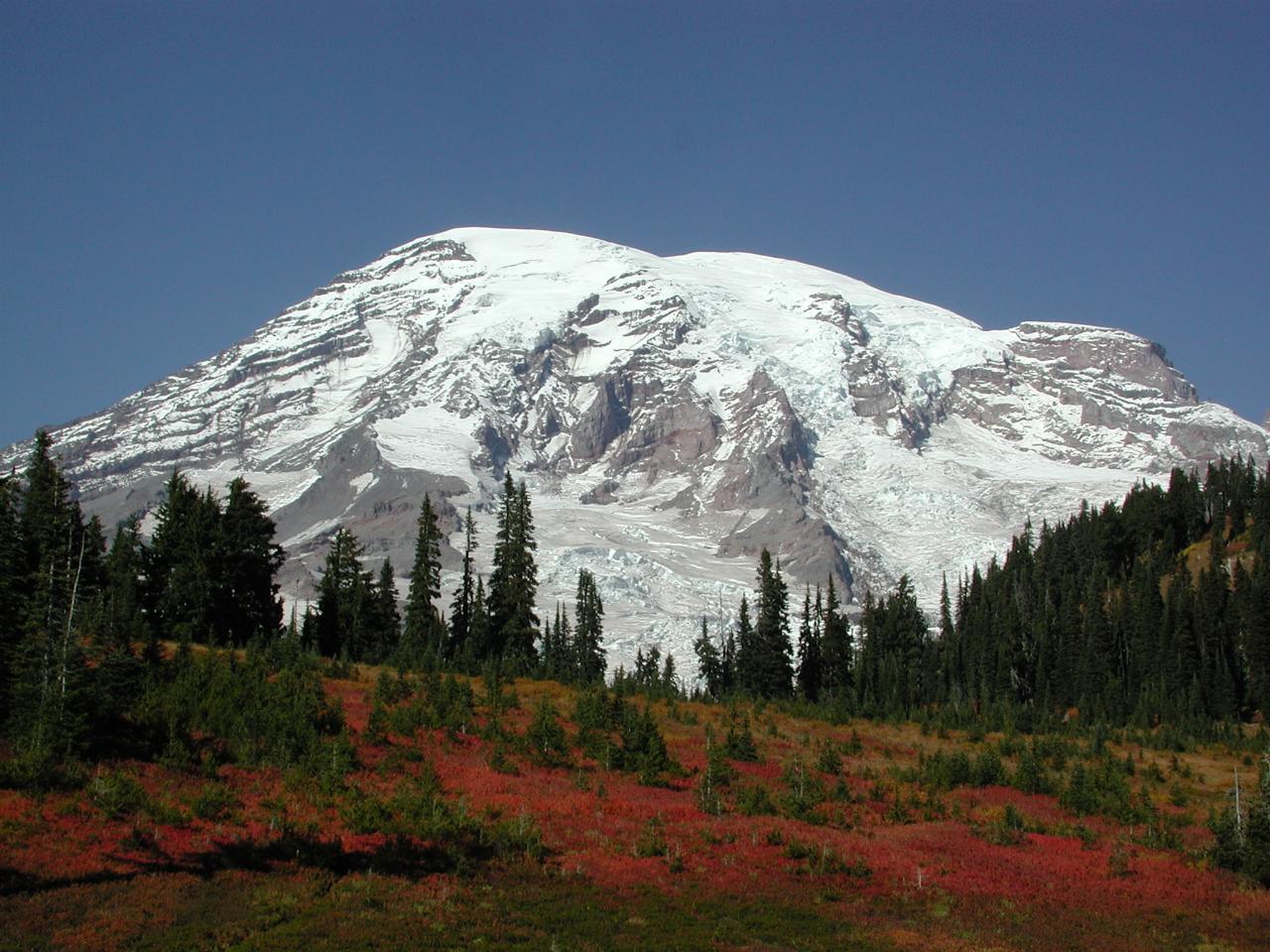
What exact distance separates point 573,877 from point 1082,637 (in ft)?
330

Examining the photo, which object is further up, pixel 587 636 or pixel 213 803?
pixel 587 636

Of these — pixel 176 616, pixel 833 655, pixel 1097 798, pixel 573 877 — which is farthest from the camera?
pixel 833 655

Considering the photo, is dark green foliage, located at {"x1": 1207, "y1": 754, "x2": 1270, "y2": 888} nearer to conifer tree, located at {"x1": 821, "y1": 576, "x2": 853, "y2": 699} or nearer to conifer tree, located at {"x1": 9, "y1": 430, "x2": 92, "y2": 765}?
conifer tree, located at {"x1": 9, "y1": 430, "x2": 92, "y2": 765}

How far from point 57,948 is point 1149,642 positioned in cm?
10898

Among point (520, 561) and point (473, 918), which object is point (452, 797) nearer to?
point (473, 918)

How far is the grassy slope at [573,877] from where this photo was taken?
28094 mm

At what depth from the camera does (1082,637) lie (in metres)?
123

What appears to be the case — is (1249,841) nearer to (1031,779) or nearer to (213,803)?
(1031,779)

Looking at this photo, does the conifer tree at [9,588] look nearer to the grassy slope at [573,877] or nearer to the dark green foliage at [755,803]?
the grassy slope at [573,877]

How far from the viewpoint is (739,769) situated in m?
51.7

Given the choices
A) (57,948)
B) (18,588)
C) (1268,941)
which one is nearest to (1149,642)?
(1268,941)

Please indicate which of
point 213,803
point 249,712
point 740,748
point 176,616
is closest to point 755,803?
point 740,748

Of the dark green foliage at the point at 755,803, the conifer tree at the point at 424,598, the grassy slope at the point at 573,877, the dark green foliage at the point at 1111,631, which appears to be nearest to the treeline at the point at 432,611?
the conifer tree at the point at 424,598

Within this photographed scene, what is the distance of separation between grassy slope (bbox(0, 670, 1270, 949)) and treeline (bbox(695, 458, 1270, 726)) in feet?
133
